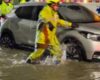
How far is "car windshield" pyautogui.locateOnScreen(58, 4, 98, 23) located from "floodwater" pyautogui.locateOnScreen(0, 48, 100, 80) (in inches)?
55.2

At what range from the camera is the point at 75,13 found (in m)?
13.7

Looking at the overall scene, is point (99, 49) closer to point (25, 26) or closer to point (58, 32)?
point (58, 32)

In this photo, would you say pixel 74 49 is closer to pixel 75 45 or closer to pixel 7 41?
pixel 75 45

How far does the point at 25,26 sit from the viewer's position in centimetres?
1418

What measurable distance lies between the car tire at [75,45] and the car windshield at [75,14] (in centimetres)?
81

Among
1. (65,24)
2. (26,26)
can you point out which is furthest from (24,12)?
(65,24)

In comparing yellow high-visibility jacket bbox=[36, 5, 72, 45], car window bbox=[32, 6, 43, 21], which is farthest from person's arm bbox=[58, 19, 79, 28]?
car window bbox=[32, 6, 43, 21]

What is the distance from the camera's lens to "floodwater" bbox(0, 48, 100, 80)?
35.1ft

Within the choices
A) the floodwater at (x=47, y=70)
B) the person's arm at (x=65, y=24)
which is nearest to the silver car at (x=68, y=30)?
the person's arm at (x=65, y=24)

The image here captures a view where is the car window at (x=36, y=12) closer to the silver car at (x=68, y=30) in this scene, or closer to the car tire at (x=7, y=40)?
the silver car at (x=68, y=30)

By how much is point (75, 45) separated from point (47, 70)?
4.40 feet

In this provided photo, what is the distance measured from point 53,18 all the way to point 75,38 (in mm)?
856

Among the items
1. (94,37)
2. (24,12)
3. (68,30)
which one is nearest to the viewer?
(94,37)

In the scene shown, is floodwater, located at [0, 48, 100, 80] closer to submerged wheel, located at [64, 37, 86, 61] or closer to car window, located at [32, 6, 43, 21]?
submerged wheel, located at [64, 37, 86, 61]
